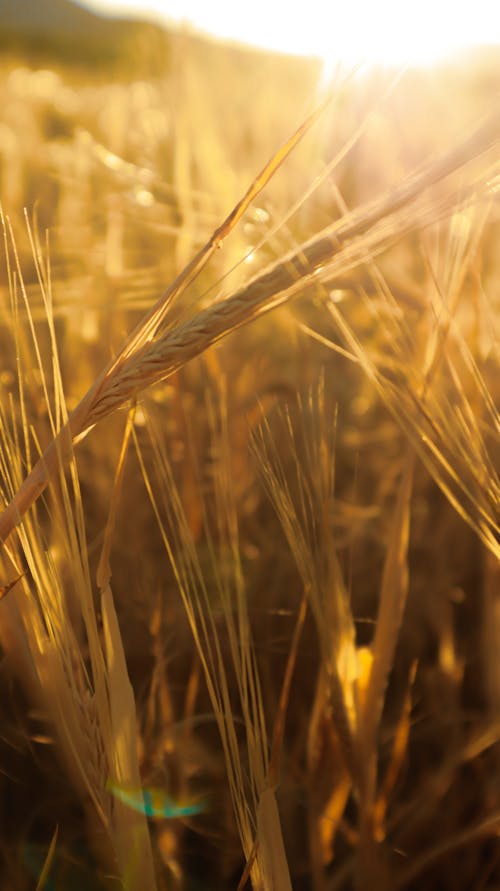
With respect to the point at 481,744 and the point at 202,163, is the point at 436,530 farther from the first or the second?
the point at 202,163

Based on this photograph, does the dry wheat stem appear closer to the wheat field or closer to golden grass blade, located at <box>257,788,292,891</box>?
the wheat field

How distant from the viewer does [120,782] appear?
14.9 inches

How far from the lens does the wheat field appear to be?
1.20ft

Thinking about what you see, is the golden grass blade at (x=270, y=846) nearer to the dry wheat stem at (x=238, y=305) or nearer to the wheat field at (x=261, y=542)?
the wheat field at (x=261, y=542)

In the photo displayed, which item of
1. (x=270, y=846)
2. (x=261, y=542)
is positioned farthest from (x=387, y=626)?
(x=261, y=542)

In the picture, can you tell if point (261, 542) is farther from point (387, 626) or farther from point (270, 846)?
point (270, 846)

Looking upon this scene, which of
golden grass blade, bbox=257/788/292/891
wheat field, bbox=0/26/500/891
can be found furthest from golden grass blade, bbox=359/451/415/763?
golden grass blade, bbox=257/788/292/891

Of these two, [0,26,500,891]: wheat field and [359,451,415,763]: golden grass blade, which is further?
[359,451,415,763]: golden grass blade

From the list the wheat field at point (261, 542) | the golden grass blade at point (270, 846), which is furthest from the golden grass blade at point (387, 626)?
the golden grass blade at point (270, 846)

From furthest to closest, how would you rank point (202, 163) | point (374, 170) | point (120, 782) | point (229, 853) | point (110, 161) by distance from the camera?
point (374, 170) → point (202, 163) → point (110, 161) → point (229, 853) → point (120, 782)

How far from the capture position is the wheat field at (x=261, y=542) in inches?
14.4

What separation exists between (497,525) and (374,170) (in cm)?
94

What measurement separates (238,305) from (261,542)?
21.4 inches

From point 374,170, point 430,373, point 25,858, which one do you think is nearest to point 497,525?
point 430,373
